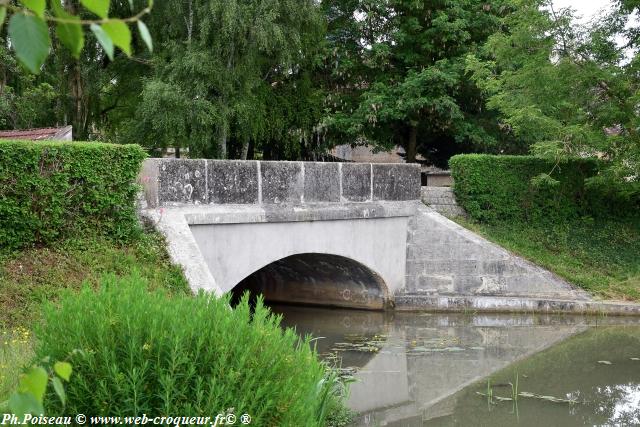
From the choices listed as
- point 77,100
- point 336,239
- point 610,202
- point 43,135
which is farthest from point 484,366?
point 77,100

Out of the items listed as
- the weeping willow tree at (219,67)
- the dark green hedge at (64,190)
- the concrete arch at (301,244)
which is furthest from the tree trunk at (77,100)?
the dark green hedge at (64,190)

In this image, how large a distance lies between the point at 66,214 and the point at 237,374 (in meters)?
6.28

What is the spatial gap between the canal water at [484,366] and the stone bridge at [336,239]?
680 millimetres

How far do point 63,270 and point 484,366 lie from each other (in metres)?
5.92

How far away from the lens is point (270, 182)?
1215cm

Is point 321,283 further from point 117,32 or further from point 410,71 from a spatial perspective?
point 117,32

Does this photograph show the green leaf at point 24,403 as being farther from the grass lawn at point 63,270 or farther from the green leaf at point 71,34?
the grass lawn at point 63,270

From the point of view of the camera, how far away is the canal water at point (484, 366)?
816 centimetres

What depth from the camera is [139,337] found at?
3.92m

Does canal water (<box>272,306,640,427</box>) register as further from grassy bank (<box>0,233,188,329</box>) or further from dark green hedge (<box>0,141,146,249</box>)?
dark green hedge (<box>0,141,146,249</box>)

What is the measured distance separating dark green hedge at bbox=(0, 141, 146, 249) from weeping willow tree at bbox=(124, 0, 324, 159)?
27.8 ft

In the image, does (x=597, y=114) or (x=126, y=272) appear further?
(x=597, y=114)

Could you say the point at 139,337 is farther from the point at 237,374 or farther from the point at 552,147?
the point at 552,147

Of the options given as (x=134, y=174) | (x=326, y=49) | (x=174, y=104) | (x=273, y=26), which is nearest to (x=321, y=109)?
(x=326, y=49)
